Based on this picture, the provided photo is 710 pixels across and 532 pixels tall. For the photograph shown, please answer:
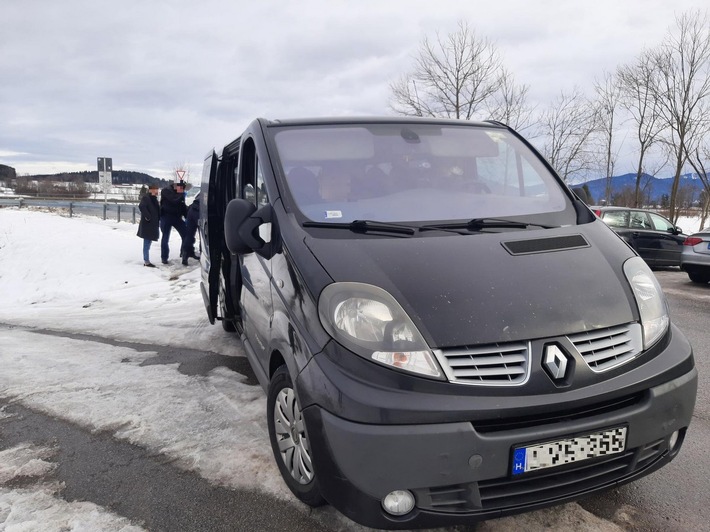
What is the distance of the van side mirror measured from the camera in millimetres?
2730

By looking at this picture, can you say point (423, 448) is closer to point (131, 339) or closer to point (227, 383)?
point (227, 383)

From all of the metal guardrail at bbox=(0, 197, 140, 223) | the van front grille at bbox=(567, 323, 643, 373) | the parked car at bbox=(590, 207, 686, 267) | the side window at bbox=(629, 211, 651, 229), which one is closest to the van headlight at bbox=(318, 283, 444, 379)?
the van front grille at bbox=(567, 323, 643, 373)

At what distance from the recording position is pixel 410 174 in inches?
119

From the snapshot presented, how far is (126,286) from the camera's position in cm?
946

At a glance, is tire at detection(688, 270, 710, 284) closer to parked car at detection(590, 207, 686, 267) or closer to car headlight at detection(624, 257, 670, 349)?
parked car at detection(590, 207, 686, 267)

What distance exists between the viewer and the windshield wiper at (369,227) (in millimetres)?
2510

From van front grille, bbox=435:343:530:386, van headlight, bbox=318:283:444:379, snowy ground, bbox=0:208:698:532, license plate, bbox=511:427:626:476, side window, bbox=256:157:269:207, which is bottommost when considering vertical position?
snowy ground, bbox=0:208:698:532

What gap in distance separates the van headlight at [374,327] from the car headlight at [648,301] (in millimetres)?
1001

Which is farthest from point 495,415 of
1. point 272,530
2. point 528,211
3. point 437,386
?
point 528,211

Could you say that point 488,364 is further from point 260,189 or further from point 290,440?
point 260,189

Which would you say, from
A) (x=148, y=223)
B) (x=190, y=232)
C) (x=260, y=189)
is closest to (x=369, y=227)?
(x=260, y=189)

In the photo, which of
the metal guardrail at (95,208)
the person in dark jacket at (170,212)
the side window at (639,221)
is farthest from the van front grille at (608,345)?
the metal guardrail at (95,208)

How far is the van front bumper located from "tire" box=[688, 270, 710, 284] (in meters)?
8.90

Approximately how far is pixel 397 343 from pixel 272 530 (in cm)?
111
